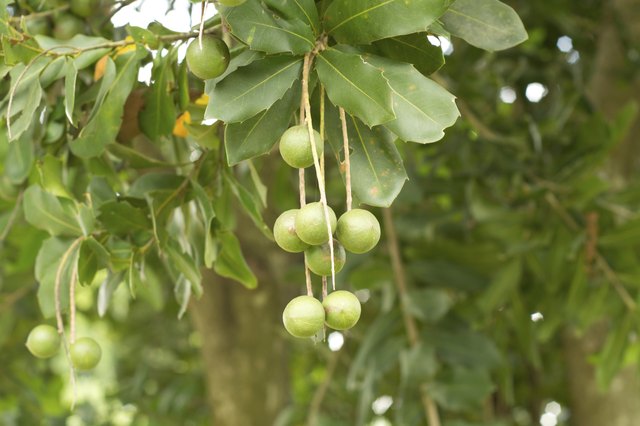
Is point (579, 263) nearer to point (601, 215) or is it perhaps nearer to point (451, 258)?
point (601, 215)

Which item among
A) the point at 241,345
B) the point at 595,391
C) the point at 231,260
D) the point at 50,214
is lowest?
the point at 595,391

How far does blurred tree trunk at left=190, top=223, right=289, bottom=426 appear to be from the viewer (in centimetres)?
260

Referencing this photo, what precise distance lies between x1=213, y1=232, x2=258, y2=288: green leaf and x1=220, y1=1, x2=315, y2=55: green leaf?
376 mm

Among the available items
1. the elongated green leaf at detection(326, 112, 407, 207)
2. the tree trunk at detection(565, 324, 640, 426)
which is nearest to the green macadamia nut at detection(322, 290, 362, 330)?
the elongated green leaf at detection(326, 112, 407, 207)

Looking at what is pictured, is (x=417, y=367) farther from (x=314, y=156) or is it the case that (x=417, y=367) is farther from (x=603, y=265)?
(x=314, y=156)

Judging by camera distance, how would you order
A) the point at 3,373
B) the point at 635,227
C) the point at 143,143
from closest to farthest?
the point at 635,227 < the point at 143,143 < the point at 3,373

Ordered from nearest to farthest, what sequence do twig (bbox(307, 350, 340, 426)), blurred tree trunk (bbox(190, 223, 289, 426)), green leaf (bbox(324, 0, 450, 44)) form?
green leaf (bbox(324, 0, 450, 44))
twig (bbox(307, 350, 340, 426))
blurred tree trunk (bbox(190, 223, 289, 426))

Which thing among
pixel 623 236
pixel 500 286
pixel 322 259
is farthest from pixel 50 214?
pixel 623 236

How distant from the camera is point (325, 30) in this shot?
1005 millimetres

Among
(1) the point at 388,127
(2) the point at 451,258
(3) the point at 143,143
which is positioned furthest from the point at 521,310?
(1) the point at 388,127

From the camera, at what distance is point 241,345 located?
2633mm

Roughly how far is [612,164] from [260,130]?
2111 mm

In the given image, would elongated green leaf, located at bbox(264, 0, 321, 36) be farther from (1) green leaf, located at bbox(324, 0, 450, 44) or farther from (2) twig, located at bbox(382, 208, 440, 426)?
(2) twig, located at bbox(382, 208, 440, 426)

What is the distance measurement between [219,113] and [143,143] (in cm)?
143
